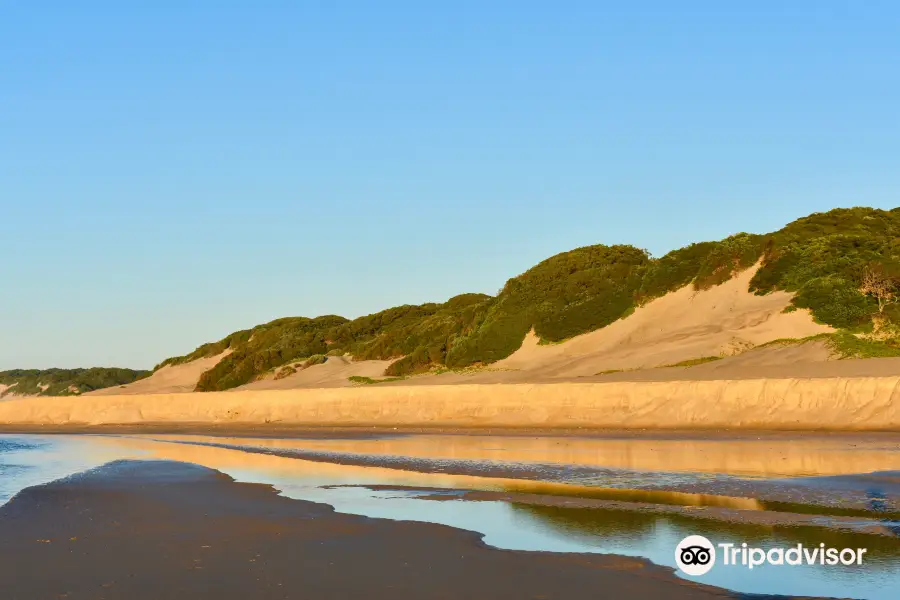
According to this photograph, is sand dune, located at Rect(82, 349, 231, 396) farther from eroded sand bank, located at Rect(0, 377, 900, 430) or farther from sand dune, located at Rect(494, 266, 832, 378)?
sand dune, located at Rect(494, 266, 832, 378)

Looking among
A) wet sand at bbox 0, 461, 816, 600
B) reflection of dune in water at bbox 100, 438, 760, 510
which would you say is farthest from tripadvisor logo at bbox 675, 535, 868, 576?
reflection of dune in water at bbox 100, 438, 760, 510

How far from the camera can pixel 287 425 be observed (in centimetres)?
3728

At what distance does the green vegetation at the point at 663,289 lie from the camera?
4347cm

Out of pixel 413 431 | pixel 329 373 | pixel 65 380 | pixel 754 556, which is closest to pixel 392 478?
pixel 754 556

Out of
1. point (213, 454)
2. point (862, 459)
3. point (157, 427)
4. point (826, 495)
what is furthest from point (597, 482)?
point (157, 427)

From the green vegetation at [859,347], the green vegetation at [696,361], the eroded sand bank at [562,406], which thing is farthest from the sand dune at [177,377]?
the green vegetation at [859,347]

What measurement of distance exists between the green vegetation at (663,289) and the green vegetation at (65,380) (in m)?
43.7

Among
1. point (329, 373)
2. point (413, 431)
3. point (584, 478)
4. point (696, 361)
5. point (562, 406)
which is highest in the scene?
point (329, 373)

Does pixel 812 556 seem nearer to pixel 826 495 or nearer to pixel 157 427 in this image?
pixel 826 495

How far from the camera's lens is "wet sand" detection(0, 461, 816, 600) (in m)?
8.08

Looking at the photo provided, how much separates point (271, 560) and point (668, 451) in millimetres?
13260

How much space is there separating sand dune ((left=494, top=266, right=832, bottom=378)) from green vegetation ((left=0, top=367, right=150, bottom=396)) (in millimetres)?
78090

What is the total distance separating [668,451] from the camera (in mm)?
20984

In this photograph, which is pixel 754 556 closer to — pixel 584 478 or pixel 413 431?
pixel 584 478
